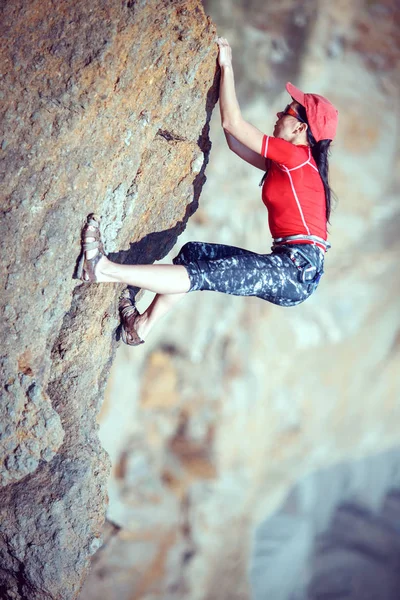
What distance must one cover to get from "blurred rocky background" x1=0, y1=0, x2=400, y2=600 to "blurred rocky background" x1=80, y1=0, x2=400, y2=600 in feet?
0.07

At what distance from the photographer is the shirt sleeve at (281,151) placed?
204 cm

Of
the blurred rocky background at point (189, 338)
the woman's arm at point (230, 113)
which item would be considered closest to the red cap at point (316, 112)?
the woman's arm at point (230, 113)

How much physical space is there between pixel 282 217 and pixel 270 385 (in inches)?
145

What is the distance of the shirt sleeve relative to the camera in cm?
204

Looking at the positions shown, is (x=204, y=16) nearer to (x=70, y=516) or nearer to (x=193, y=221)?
(x=70, y=516)

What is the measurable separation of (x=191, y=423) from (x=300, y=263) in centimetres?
361

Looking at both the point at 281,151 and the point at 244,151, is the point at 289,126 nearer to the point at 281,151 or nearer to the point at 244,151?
the point at 281,151

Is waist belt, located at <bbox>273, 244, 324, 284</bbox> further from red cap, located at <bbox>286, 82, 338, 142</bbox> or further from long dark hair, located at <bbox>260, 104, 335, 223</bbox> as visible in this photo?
red cap, located at <bbox>286, 82, 338, 142</bbox>

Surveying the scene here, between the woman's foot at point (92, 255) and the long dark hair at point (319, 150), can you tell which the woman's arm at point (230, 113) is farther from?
the woman's foot at point (92, 255)

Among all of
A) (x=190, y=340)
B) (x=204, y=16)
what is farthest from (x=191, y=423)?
(x=204, y=16)

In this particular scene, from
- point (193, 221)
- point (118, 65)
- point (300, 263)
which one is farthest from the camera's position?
point (193, 221)

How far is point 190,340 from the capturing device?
5.26 meters

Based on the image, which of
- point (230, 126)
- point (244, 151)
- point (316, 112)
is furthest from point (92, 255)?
point (316, 112)

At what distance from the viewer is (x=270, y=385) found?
561 cm
